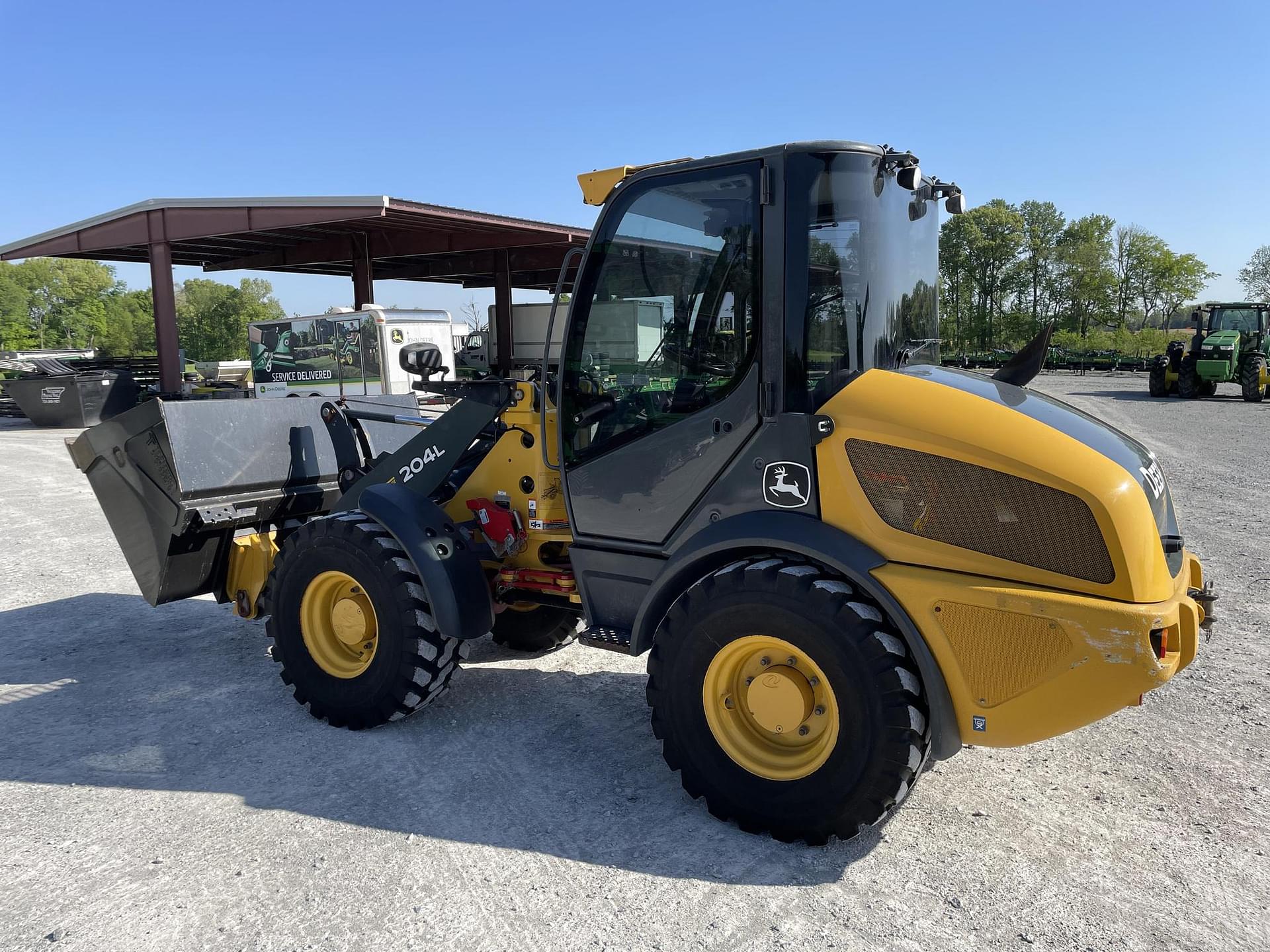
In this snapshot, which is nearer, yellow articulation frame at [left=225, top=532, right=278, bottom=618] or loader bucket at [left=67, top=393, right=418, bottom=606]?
loader bucket at [left=67, top=393, right=418, bottom=606]

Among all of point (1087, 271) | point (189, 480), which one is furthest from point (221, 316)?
point (189, 480)

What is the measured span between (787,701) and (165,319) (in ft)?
63.3

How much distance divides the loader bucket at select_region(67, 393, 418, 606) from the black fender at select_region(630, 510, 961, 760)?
238 centimetres

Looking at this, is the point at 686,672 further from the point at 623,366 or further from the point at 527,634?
the point at 527,634

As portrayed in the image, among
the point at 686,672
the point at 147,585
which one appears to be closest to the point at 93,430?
the point at 147,585

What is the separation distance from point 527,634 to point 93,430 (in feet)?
8.55

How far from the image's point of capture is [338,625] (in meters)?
4.12

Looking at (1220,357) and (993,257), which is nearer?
(1220,357)

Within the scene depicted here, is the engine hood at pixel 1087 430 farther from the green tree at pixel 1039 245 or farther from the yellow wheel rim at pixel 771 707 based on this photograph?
the green tree at pixel 1039 245

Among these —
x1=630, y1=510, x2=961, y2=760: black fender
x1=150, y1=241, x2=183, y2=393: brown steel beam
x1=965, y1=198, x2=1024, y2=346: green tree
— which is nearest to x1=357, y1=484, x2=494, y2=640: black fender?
x1=630, y1=510, x2=961, y2=760: black fender

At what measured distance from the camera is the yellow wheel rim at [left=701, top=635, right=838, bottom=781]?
2.98 meters

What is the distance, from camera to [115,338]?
227ft

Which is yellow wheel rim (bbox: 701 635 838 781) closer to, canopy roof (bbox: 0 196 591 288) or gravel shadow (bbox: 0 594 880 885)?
gravel shadow (bbox: 0 594 880 885)

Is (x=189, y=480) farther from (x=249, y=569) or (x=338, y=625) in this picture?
(x=338, y=625)
